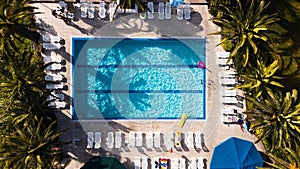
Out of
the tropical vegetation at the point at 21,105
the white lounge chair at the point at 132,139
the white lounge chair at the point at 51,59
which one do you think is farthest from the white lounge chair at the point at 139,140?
the white lounge chair at the point at 51,59

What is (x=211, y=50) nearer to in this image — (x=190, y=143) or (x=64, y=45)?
(x=190, y=143)

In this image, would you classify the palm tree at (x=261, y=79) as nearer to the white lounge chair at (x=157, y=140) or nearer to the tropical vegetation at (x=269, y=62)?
the tropical vegetation at (x=269, y=62)

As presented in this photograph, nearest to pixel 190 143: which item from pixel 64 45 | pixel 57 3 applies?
pixel 64 45

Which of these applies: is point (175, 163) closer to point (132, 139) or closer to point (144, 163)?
point (144, 163)

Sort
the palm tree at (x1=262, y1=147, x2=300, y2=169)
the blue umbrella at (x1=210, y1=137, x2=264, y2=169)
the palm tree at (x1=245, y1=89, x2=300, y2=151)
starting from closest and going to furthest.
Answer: the palm tree at (x1=262, y1=147, x2=300, y2=169), the palm tree at (x1=245, y1=89, x2=300, y2=151), the blue umbrella at (x1=210, y1=137, x2=264, y2=169)

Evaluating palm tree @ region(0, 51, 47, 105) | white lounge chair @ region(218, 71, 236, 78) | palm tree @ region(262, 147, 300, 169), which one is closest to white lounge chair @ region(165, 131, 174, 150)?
white lounge chair @ region(218, 71, 236, 78)

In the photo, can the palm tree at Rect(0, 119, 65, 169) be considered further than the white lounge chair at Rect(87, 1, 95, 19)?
No

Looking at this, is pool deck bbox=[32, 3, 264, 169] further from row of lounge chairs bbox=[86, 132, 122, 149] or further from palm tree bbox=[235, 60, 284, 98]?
palm tree bbox=[235, 60, 284, 98]

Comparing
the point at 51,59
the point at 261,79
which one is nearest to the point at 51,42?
the point at 51,59
